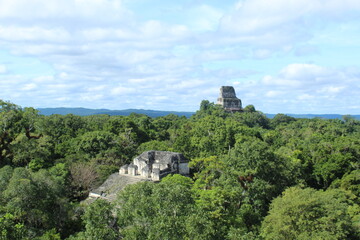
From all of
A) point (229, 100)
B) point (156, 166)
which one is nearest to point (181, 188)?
point (156, 166)

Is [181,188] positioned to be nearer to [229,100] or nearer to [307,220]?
[307,220]

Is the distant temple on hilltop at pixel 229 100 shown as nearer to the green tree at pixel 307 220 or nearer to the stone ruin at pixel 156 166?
the stone ruin at pixel 156 166

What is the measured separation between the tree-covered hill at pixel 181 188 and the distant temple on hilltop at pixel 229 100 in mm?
32019

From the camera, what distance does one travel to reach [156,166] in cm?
2798

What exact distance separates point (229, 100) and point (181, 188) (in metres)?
63.5

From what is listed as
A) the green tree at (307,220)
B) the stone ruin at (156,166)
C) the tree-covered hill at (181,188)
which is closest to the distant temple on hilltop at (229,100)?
the tree-covered hill at (181,188)

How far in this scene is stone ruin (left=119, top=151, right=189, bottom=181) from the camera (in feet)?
88.3

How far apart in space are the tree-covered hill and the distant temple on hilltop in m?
32.0

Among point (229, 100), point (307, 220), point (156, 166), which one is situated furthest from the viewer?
point (229, 100)

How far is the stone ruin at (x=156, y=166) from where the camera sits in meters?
26.9

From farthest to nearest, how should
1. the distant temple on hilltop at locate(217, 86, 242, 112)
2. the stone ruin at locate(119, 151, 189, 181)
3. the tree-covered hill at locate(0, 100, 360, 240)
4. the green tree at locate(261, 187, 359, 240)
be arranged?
1. the distant temple on hilltop at locate(217, 86, 242, 112)
2. the stone ruin at locate(119, 151, 189, 181)
3. the green tree at locate(261, 187, 359, 240)
4. the tree-covered hill at locate(0, 100, 360, 240)

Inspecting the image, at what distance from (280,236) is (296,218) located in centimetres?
148

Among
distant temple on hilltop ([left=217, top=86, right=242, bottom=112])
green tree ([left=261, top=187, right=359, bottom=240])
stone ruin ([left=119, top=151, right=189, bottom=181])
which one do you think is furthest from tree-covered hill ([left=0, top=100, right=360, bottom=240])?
distant temple on hilltop ([left=217, top=86, right=242, bottom=112])

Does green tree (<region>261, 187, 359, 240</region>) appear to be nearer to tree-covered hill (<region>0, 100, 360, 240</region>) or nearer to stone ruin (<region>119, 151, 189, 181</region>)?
tree-covered hill (<region>0, 100, 360, 240</region>)
